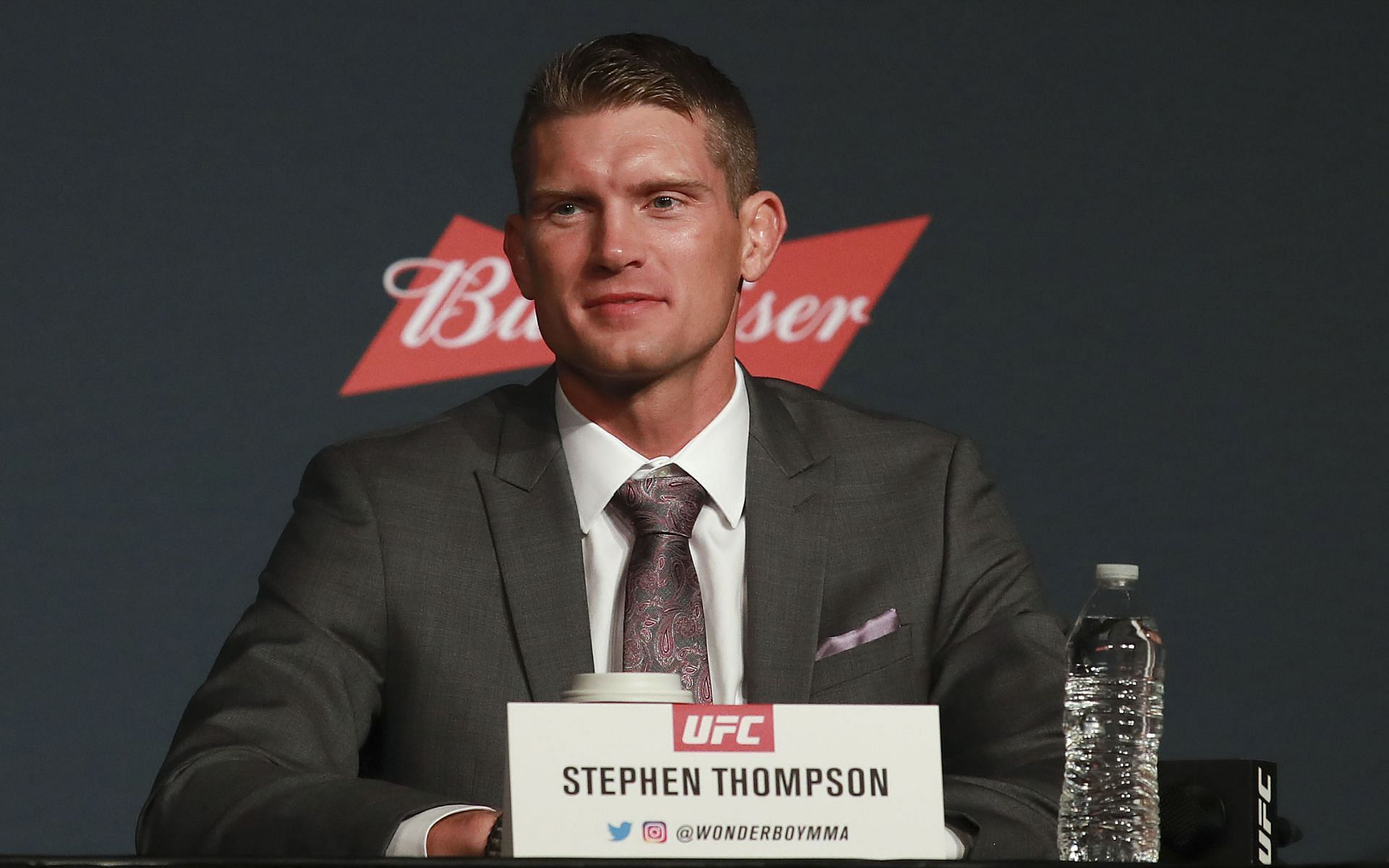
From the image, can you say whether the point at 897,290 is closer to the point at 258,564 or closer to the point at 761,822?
the point at 258,564

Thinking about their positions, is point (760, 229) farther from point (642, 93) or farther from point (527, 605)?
point (527, 605)

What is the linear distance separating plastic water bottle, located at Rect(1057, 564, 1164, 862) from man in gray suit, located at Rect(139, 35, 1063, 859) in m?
0.05

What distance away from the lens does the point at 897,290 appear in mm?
3377

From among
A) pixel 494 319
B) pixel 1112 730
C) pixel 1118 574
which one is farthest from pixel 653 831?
pixel 494 319

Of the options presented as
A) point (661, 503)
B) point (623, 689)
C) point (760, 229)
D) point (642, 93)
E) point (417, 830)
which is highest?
point (642, 93)

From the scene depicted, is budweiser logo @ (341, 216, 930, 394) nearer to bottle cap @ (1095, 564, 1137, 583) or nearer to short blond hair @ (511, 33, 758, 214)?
short blond hair @ (511, 33, 758, 214)

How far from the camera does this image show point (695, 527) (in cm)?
196

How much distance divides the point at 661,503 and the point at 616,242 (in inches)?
11.9

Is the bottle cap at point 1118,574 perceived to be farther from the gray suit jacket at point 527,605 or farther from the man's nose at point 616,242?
the man's nose at point 616,242

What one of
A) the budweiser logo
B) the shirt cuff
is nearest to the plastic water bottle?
the shirt cuff

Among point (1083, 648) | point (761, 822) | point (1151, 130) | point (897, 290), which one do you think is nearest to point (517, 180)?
point (1083, 648)

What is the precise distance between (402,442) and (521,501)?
0.18m

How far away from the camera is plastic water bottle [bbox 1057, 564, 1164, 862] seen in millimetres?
1509

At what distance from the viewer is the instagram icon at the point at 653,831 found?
1101mm
